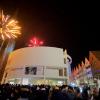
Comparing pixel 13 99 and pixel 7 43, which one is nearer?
pixel 13 99

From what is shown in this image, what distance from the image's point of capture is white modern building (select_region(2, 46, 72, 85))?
221ft

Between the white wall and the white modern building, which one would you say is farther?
the white wall

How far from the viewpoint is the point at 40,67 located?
226 ft

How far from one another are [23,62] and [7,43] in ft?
94.7

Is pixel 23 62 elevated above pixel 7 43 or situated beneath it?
situated beneath

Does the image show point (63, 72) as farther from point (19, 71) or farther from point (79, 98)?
point (79, 98)

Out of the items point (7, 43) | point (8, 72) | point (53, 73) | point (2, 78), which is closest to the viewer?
point (53, 73)

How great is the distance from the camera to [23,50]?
74.3m

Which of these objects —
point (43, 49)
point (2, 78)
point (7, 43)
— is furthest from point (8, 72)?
point (7, 43)

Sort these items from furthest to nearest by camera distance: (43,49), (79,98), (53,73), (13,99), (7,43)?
1. (7,43)
2. (43,49)
3. (53,73)
4. (13,99)
5. (79,98)

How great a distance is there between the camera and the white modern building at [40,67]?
2657 inches

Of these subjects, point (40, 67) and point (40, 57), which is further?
point (40, 57)

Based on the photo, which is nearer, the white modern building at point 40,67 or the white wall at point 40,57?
the white modern building at point 40,67

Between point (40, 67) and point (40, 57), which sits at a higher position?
point (40, 57)
